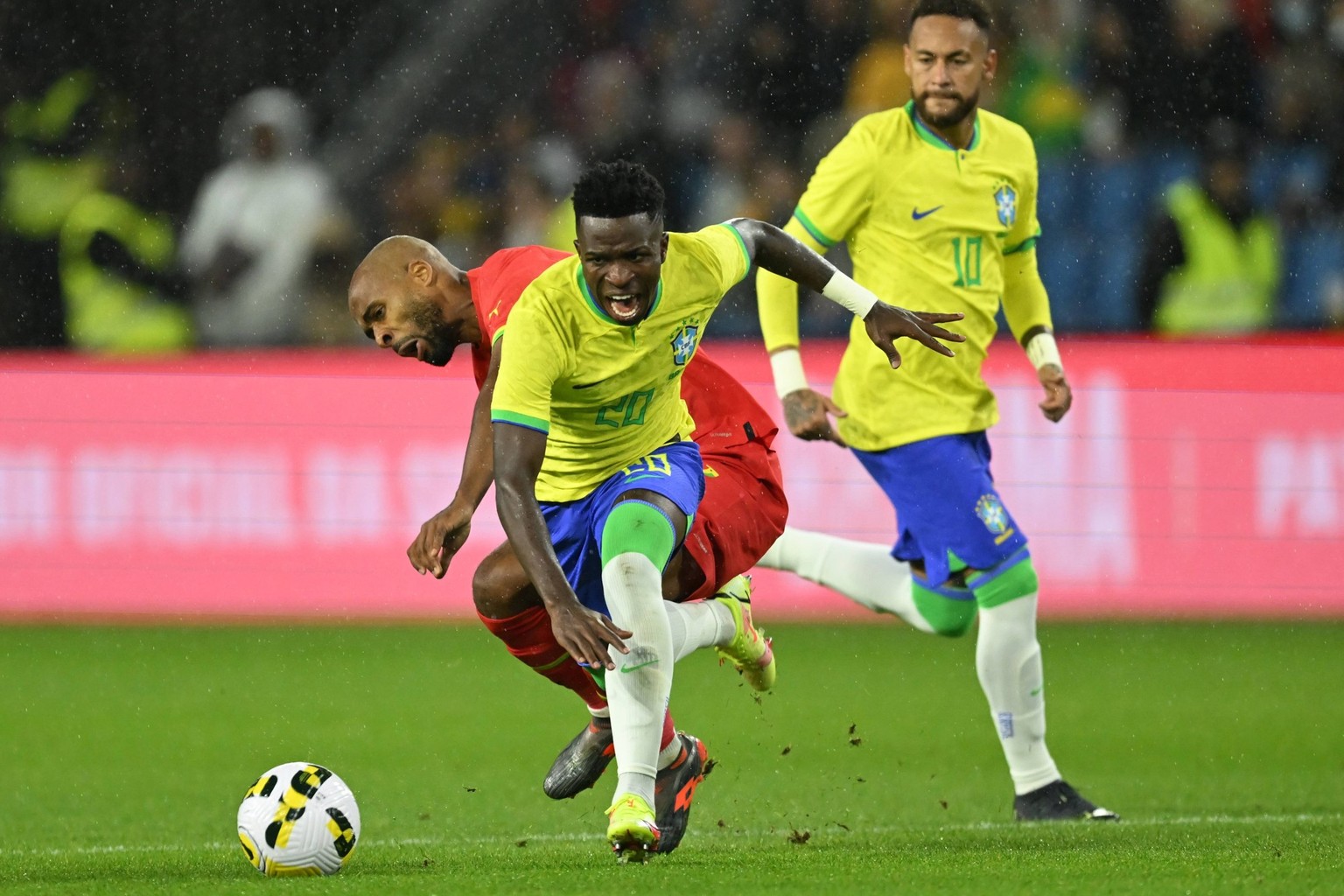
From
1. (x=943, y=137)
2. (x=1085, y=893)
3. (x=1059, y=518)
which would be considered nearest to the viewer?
(x=1085, y=893)

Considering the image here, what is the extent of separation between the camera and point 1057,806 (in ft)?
18.9

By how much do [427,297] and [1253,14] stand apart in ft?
26.0

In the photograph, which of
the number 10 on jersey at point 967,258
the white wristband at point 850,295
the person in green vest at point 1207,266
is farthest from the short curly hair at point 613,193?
the person in green vest at point 1207,266

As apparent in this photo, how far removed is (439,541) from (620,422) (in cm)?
56

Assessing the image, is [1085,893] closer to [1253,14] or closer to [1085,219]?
[1085,219]

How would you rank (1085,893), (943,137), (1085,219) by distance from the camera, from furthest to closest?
(1085,219)
(943,137)
(1085,893)

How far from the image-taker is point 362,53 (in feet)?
42.0

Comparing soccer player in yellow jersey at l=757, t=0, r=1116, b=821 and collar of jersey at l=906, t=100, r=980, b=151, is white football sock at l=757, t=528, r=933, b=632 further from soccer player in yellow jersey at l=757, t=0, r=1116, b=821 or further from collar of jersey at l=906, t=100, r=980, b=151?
collar of jersey at l=906, t=100, r=980, b=151

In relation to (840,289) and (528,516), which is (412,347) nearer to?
(528,516)

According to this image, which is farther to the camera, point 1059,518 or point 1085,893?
point 1059,518

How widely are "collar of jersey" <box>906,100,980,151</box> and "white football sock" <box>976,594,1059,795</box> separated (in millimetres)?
1348

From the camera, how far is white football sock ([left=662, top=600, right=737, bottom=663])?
4941 mm

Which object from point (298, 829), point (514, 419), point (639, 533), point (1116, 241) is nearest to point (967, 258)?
point (639, 533)

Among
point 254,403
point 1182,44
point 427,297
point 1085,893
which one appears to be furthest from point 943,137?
point 1182,44
